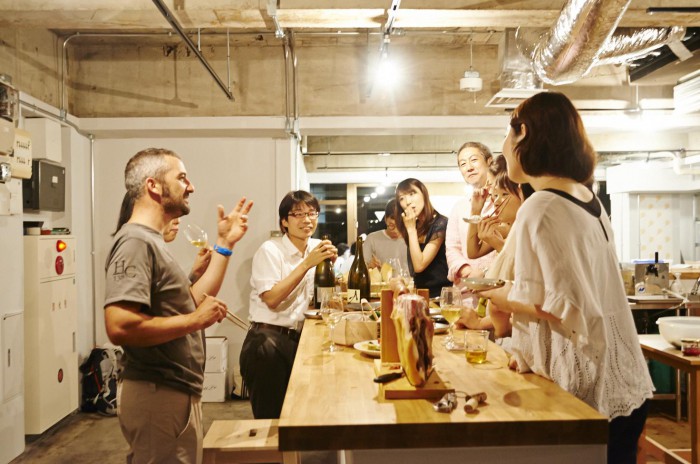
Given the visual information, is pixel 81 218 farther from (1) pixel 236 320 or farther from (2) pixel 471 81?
(2) pixel 471 81

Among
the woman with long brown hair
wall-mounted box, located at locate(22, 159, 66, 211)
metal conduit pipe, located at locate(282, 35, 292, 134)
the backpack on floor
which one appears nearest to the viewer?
the woman with long brown hair

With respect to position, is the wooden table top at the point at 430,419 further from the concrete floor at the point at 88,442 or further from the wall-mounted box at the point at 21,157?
the wall-mounted box at the point at 21,157

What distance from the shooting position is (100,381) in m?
4.88

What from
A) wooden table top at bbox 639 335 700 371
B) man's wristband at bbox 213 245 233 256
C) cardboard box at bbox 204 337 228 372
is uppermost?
man's wristband at bbox 213 245 233 256

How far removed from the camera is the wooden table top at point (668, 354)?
2.51 m

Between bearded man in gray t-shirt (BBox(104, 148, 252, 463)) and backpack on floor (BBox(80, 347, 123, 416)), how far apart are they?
3.22 m

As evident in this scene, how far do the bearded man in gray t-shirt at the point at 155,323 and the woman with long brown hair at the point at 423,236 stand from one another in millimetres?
1969

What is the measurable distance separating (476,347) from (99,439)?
3568 mm

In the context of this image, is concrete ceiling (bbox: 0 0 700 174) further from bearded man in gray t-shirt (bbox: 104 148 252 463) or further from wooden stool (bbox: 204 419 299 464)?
wooden stool (bbox: 204 419 299 464)

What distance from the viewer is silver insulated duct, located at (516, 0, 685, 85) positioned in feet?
9.95

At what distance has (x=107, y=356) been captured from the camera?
4980 millimetres

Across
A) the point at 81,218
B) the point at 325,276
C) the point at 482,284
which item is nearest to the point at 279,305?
the point at 325,276

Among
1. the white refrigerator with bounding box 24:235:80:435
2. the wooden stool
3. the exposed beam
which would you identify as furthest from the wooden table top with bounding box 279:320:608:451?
the white refrigerator with bounding box 24:235:80:435

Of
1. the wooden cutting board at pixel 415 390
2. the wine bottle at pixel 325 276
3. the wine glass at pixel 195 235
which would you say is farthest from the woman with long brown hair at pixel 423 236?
the wooden cutting board at pixel 415 390
